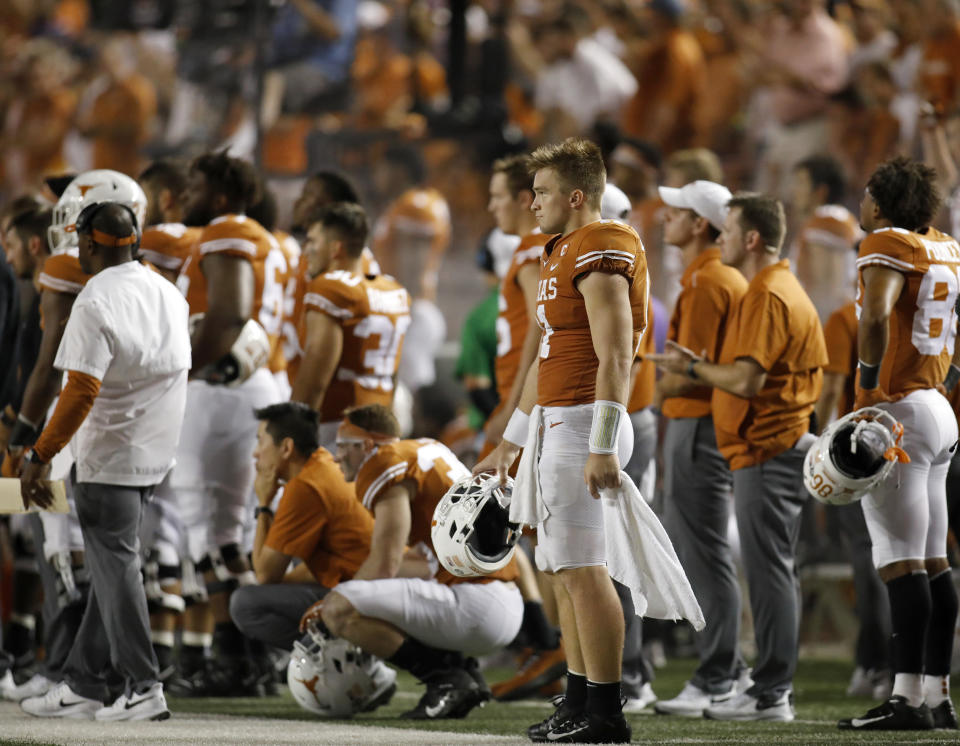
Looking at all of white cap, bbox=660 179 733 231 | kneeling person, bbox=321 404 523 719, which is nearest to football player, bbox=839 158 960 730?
white cap, bbox=660 179 733 231

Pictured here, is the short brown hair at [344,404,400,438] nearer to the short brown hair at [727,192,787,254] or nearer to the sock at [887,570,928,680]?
the short brown hair at [727,192,787,254]

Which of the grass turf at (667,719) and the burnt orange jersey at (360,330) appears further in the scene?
the burnt orange jersey at (360,330)

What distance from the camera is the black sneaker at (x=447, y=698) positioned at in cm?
639

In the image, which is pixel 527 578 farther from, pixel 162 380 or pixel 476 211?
pixel 476 211

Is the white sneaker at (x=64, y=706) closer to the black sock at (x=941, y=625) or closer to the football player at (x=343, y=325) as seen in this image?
the football player at (x=343, y=325)

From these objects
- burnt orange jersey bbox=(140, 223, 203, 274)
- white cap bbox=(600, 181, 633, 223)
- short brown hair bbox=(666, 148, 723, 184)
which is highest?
short brown hair bbox=(666, 148, 723, 184)

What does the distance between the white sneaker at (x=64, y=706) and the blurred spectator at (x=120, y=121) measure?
10303mm

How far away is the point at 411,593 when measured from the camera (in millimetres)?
6344

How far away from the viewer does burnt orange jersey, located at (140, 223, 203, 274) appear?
7.46 metres

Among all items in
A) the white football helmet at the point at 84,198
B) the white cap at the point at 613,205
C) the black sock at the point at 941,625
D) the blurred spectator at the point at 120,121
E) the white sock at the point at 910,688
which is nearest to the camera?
the white sock at the point at 910,688

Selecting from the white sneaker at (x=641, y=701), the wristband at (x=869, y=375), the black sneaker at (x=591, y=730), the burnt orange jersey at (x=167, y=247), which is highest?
the burnt orange jersey at (x=167, y=247)

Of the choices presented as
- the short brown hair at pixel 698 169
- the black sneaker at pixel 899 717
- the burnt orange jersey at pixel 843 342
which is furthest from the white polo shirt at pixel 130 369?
the burnt orange jersey at pixel 843 342

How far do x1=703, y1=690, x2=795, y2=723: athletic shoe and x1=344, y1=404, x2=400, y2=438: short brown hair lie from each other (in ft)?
5.58

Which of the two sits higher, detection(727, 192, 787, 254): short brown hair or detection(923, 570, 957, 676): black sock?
detection(727, 192, 787, 254): short brown hair
